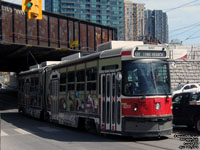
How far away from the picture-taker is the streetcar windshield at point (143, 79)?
10.6 meters

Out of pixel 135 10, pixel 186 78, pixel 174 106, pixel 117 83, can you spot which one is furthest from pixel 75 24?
pixel 135 10

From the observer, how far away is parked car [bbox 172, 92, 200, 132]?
42.0ft

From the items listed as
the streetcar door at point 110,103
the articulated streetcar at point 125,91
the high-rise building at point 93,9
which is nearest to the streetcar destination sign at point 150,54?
the articulated streetcar at point 125,91

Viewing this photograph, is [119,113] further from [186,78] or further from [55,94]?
[186,78]

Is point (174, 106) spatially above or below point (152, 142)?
above

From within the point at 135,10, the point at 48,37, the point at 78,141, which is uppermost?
the point at 135,10

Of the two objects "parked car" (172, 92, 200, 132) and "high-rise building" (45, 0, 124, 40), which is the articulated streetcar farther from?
"high-rise building" (45, 0, 124, 40)

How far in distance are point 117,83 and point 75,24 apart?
23.0 meters

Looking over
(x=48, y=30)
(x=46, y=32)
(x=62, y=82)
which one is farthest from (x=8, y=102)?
(x=62, y=82)

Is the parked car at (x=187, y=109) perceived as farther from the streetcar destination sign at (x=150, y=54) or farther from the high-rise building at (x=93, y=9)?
the high-rise building at (x=93, y=9)

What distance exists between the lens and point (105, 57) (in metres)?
11.8

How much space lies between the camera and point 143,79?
10633 mm

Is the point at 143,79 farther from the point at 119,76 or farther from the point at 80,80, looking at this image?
the point at 80,80

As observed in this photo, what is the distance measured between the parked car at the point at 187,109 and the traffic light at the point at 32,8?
22.6 ft
